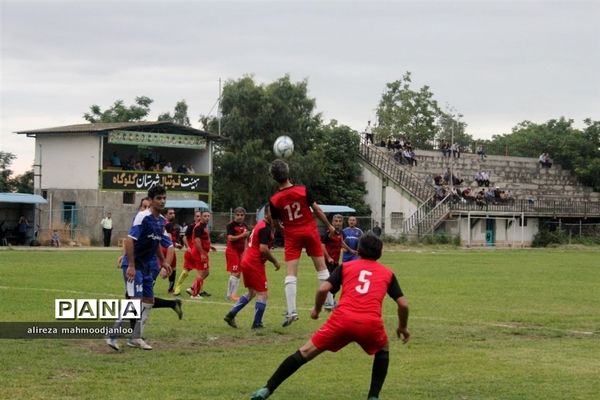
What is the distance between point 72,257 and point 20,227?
13.5 metres

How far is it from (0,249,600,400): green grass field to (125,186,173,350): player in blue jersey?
22.3 inches

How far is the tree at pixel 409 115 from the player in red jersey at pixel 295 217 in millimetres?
78242

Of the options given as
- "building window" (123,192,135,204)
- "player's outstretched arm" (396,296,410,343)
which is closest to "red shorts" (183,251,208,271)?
"player's outstretched arm" (396,296,410,343)

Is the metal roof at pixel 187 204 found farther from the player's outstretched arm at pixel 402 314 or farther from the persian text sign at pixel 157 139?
the player's outstretched arm at pixel 402 314

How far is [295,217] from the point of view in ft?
45.8

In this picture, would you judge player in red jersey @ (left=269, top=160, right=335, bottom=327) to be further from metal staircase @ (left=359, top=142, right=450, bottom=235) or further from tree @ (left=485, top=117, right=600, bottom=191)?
tree @ (left=485, top=117, right=600, bottom=191)

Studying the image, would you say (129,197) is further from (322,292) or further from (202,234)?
(322,292)

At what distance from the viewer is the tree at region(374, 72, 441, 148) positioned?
307ft

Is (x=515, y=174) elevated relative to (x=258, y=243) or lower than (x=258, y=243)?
elevated

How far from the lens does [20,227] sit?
5178 centimetres

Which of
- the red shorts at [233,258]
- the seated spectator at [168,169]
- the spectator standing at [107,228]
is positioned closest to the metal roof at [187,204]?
the seated spectator at [168,169]

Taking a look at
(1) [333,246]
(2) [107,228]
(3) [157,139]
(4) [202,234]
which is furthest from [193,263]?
(3) [157,139]

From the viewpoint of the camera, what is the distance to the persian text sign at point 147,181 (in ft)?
189

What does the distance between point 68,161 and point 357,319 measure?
52180 millimetres
